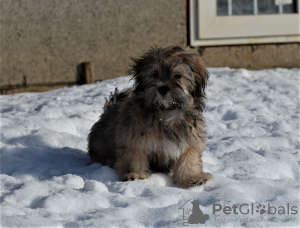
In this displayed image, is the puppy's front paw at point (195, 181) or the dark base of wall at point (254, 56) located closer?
the puppy's front paw at point (195, 181)

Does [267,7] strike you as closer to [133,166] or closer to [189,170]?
[189,170]

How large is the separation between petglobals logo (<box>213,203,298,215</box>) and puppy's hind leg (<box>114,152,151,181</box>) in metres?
0.89

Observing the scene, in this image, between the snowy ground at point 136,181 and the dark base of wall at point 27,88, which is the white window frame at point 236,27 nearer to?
the snowy ground at point 136,181

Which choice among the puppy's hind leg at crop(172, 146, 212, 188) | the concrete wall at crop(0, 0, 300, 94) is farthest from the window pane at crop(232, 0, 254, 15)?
the puppy's hind leg at crop(172, 146, 212, 188)

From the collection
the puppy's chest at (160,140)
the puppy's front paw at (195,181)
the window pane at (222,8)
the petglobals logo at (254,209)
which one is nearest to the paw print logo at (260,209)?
the petglobals logo at (254,209)

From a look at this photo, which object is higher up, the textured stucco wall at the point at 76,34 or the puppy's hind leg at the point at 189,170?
the textured stucco wall at the point at 76,34

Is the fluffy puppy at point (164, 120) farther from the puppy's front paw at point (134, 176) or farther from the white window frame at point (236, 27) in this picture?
the white window frame at point (236, 27)

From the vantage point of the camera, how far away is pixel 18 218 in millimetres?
3418

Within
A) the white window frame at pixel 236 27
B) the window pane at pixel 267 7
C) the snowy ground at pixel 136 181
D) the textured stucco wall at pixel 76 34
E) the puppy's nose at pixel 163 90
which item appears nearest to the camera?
the snowy ground at pixel 136 181

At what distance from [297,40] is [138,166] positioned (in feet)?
20.5

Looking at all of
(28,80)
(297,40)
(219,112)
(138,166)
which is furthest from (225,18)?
(138,166)

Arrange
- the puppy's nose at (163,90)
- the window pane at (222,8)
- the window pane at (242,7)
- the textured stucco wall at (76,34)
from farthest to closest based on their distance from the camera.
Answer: the window pane at (242,7)
the window pane at (222,8)
the textured stucco wall at (76,34)
the puppy's nose at (163,90)

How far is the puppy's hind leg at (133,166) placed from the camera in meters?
4.46

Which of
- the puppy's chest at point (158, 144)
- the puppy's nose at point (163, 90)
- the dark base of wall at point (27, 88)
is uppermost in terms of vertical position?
the puppy's nose at point (163, 90)
